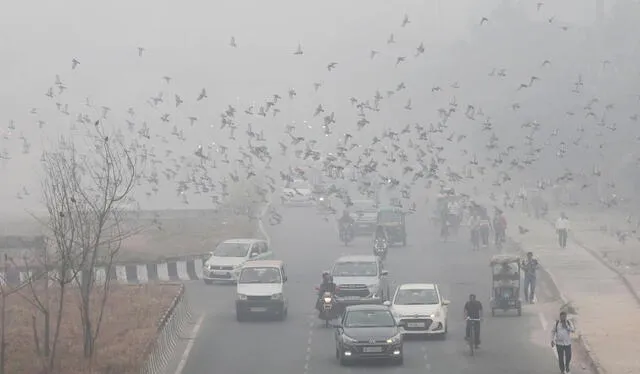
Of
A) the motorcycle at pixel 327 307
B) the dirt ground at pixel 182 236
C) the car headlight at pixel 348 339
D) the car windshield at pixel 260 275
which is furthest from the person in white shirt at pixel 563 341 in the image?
the dirt ground at pixel 182 236

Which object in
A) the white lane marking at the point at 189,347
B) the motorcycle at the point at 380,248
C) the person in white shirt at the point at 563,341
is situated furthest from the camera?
the motorcycle at the point at 380,248

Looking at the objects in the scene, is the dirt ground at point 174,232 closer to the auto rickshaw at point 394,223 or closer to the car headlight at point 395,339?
the auto rickshaw at point 394,223

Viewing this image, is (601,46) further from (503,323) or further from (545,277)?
A: (503,323)

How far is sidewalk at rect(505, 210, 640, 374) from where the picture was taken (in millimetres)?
28648

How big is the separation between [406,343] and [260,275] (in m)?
6.83

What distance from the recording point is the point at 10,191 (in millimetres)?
90812

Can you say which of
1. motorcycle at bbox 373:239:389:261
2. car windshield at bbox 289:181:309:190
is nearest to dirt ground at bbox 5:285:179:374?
motorcycle at bbox 373:239:389:261

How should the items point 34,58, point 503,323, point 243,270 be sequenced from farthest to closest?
1. point 34,58
2. point 243,270
3. point 503,323

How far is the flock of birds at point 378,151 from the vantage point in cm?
6512

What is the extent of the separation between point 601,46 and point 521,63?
768 cm

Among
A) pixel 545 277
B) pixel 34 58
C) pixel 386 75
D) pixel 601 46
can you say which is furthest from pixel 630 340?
pixel 34 58

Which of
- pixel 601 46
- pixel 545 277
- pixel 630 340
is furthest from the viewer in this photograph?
pixel 601 46

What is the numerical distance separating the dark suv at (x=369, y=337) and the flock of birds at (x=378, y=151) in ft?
76.1

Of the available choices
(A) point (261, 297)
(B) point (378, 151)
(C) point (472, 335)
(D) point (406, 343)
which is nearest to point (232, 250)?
(A) point (261, 297)
